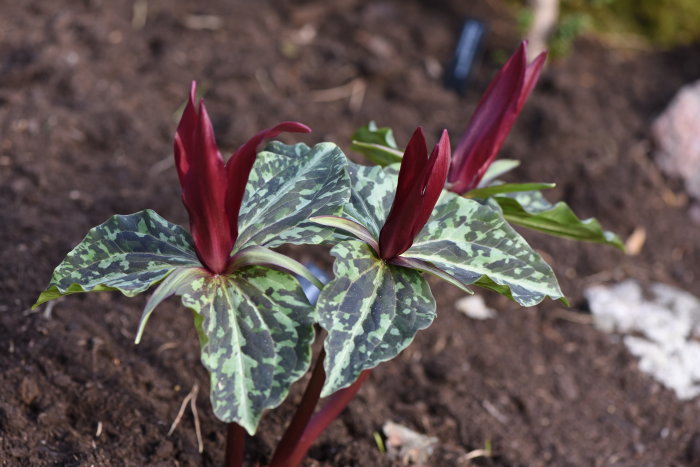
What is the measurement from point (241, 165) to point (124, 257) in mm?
252

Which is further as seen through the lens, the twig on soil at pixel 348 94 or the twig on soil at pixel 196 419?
the twig on soil at pixel 348 94

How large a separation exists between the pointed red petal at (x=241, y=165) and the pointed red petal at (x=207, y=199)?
0.4 inches

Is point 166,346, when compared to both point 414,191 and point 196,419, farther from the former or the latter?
point 414,191

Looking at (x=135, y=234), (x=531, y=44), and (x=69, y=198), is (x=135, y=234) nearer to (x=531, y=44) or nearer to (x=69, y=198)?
(x=69, y=198)

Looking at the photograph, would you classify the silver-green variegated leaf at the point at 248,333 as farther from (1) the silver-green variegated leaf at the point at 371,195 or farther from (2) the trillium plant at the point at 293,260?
(1) the silver-green variegated leaf at the point at 371,195

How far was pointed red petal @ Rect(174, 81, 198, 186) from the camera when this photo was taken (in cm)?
120

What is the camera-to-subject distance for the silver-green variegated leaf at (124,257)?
1.21m

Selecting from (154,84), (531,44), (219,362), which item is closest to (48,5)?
(154,84)

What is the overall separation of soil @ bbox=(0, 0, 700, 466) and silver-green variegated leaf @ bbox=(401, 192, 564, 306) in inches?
27.5

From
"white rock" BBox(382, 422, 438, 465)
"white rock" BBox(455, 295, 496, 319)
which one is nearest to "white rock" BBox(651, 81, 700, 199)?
"white rock" BBox(455, 295, 496, 319)

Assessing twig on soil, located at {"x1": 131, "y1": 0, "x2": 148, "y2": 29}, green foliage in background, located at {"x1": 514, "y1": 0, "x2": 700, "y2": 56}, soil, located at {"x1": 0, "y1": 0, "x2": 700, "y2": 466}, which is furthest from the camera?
green foliage in background, located at {"x1": 514, "y1": 0, "x2": 700, "y2": 56}

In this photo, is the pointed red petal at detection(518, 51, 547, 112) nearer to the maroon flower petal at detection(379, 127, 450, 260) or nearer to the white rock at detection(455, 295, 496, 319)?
the maroon flower petal at detection(379, 127, 450, 260)

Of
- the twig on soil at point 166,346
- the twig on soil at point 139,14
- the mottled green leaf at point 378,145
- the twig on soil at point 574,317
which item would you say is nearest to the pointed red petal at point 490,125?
the mottled green leaf at point 378,145

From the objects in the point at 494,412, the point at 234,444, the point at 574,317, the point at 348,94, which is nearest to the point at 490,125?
the point at 234,444
